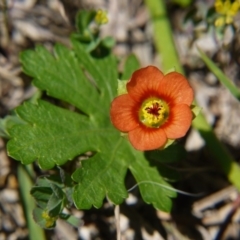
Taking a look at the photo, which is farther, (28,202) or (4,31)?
(4,31)

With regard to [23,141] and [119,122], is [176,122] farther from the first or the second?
[23,141]

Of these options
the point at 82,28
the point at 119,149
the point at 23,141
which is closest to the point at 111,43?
the point at 82,28

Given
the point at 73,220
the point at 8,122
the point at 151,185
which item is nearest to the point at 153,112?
the point at 151,185

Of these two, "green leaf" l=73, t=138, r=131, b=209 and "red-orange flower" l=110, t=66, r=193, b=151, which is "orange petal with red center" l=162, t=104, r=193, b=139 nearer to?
"red-orange flower" l=110, t=66, r=193, b=151

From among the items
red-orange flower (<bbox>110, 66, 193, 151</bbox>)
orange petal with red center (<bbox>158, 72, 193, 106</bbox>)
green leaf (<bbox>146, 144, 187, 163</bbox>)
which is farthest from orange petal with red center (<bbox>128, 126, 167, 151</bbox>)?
green leaf (<bbox>146, 144, 187, 163</bbox>)

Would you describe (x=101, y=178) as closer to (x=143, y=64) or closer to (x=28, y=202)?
(x=28, y=202)

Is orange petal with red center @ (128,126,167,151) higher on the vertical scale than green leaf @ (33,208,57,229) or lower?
higher
